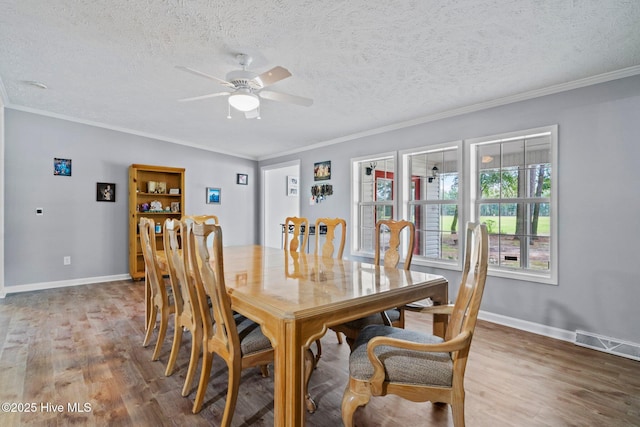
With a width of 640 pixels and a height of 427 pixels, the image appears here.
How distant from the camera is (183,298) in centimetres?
219

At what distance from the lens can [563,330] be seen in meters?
2.94

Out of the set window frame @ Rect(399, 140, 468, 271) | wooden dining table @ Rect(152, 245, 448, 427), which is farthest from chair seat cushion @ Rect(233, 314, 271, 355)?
window frame @ Rect(399, 140, 468, 271)

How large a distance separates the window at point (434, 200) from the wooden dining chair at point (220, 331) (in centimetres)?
291

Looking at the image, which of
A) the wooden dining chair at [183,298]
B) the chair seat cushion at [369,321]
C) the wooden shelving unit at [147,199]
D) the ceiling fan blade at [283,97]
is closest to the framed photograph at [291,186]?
the wooden shelving unit at [147,199]

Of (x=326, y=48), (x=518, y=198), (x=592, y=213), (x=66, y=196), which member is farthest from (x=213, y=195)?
(x=592, y=213)

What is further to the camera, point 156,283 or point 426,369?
point 156,283

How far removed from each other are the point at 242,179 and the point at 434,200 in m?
4.22

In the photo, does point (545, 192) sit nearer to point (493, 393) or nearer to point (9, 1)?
point (493, 393)

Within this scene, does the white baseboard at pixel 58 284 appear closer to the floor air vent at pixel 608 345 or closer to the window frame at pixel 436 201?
the window frame at pixel 436 201

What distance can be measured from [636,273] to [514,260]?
3.35 feet

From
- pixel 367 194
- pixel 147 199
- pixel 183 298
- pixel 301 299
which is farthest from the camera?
pixel 147 199

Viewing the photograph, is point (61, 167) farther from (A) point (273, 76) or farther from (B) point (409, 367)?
(B) point (409, 367)

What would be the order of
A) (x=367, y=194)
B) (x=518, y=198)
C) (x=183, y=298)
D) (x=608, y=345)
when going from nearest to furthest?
(x=183, y=298), (x=608, y=345), (x=518, y=198), (x=367, y=194)

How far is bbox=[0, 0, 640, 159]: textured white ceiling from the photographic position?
2.00 metres
